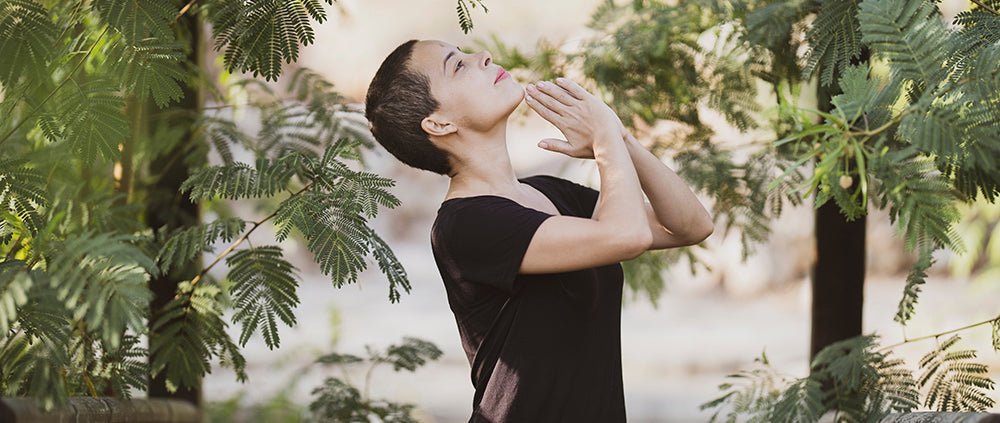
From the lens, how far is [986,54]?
75.9 inches

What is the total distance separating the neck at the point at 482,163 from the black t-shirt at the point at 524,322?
0.07 metres

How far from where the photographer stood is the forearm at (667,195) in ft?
6.98

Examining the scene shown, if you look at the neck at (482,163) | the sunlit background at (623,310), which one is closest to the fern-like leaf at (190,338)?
the neck at (482,163)

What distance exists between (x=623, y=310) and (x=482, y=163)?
7006 millimetres

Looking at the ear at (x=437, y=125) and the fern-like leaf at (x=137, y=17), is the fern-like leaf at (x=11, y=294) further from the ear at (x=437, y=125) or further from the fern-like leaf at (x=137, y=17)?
the ear at (x=437, y=125)

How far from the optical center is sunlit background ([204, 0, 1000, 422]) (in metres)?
8.31

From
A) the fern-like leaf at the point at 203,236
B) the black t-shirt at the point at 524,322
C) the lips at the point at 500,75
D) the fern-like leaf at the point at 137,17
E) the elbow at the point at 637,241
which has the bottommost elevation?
the black t-shirt at the point at 524,322

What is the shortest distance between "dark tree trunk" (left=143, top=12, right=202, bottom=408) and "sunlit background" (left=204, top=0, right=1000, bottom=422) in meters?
4.26

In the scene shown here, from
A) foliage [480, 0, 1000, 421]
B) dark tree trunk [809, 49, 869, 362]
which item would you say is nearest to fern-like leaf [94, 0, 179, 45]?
foliage [480, 0, 1000, 421]

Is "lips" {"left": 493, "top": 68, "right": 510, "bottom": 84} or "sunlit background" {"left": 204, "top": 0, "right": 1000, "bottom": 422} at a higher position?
"sunlit background" {"left": 204, "top": 0, "right": 1000, "bottom": 422}

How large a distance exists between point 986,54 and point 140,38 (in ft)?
5.17

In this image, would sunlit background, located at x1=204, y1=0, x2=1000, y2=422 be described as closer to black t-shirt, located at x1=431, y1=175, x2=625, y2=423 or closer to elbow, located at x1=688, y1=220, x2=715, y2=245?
elbow, located at x1=688, y1=220, x2=715, y2=245

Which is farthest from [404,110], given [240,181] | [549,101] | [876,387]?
[876,387]

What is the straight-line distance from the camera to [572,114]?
6.54 feet
